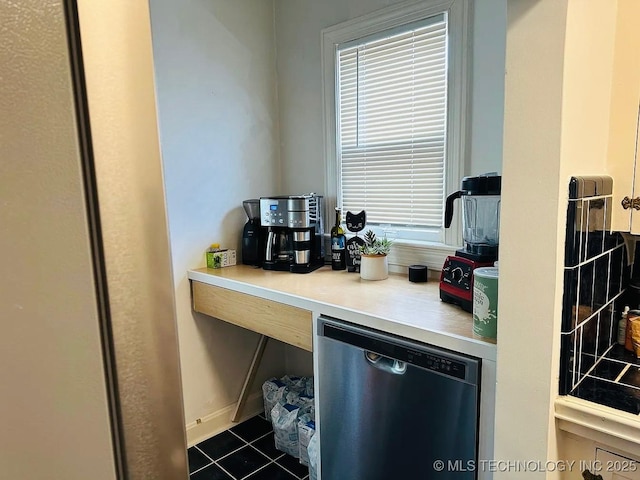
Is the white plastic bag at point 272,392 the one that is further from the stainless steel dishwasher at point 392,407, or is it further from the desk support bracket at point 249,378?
the stainless steel dishwasher at point 392,407

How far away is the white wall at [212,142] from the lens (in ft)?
7.29

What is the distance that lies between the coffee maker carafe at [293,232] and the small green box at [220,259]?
0.22 meters

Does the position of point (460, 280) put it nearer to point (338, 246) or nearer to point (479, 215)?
point (479, 215)

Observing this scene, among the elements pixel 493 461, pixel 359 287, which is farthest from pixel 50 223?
pixel 359 287

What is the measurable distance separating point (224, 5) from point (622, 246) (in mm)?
2211

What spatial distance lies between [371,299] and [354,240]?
0.57 m

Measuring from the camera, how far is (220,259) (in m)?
2.41

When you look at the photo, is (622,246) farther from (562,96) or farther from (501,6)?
(501,6)

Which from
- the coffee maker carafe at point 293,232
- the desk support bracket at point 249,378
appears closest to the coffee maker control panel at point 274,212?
the coffee maker carafe at point 293,232

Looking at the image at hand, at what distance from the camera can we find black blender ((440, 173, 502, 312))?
1471 mm

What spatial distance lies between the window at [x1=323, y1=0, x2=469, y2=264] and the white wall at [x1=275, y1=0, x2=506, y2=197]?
0.06 m

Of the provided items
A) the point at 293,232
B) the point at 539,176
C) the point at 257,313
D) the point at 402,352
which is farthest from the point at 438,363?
the point at 293,232

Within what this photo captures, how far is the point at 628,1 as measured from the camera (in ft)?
3.53

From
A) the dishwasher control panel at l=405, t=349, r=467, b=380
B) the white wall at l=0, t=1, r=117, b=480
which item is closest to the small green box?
the dishwasher control panel at l=405, t=349, r=467, b=380
